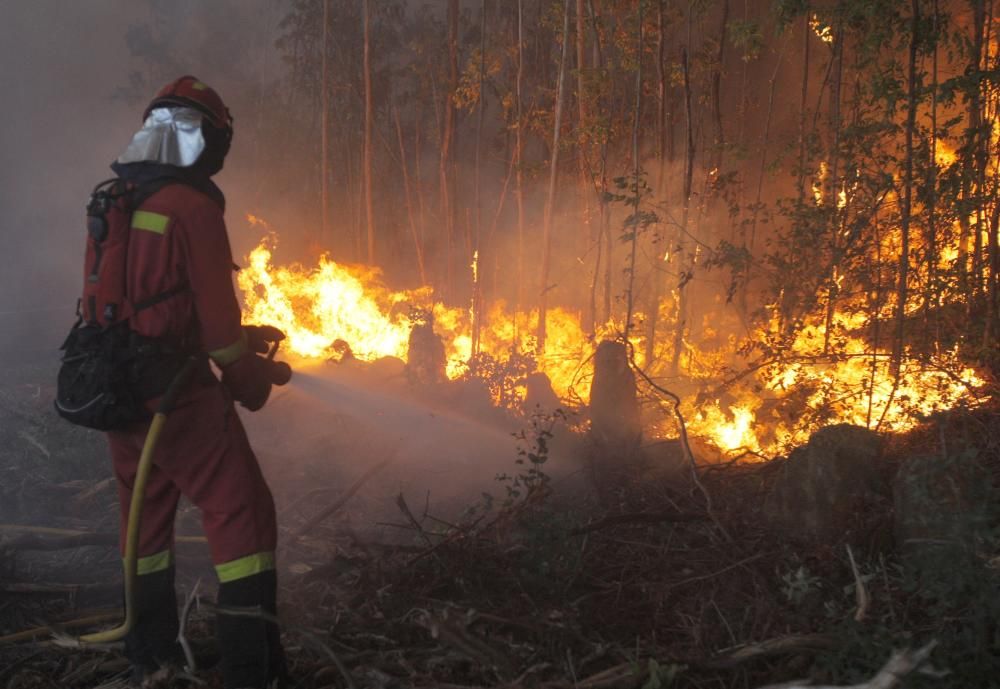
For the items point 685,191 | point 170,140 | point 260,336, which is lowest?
point 260,336

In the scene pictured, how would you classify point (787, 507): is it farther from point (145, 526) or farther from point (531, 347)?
point (531, 347)

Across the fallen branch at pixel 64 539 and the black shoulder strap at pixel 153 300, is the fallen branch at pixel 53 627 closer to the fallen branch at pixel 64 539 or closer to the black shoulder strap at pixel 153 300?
the fallen branch at pixel 64 539

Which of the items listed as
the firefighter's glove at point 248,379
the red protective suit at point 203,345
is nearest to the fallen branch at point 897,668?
the red protective suit at point 203,345

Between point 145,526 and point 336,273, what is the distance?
36.3 feet

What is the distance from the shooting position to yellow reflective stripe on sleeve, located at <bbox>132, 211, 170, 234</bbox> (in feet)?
8.72

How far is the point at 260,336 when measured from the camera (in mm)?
3057

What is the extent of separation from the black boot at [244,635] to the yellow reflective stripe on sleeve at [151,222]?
4.13 feet

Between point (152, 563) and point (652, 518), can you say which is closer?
point (152, 563)

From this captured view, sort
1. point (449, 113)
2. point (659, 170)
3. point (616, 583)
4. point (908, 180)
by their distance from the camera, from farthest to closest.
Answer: point (449, 113) → point (659, 170) → point (908, 180) → point (616, 583)

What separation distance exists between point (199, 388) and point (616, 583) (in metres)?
2.00

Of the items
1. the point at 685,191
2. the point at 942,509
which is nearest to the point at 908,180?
the point at 942,509

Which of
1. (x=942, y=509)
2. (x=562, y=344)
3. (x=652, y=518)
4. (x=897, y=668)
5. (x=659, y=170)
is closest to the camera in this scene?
(x=897, y=668)

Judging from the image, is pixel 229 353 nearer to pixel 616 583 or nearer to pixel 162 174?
pixel 162 174

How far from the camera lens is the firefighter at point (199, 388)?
8.75 feet
